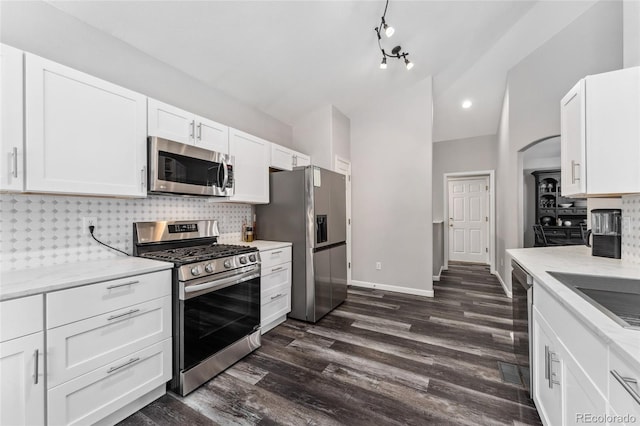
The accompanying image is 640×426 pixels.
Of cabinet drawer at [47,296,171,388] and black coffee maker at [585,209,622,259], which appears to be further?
black coffee maker at [585,209,622,259]

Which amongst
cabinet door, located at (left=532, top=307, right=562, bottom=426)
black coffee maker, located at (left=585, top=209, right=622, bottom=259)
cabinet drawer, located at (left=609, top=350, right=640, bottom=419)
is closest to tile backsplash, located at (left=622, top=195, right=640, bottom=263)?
black coffee maker, located at (left=585, top=209, right=622, bottom=259)

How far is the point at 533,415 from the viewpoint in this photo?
1.62 m

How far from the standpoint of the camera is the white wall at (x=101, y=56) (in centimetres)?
165

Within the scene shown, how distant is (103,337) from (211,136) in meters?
1.74

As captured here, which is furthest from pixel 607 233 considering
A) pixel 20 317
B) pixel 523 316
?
pixel 20 317

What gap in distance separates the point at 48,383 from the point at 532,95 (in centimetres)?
523

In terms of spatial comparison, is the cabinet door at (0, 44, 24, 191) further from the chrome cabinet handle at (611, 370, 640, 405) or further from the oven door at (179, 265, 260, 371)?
the chrome cabinet handle at (611, 370, 640, 405)

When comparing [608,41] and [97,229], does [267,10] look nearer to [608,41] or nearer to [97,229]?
[97,229]

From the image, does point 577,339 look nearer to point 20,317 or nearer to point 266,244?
point 20,317

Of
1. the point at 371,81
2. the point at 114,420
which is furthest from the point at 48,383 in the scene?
the point at 371,81

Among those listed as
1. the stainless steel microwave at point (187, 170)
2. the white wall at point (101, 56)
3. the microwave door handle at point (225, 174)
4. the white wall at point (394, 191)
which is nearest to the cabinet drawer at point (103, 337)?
the stainless steel microwave at point (187, 170)

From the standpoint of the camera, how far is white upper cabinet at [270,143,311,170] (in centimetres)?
324

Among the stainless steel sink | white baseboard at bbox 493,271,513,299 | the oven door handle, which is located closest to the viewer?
the stainless steel sink

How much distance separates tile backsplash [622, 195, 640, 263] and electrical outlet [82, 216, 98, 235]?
362 cm
